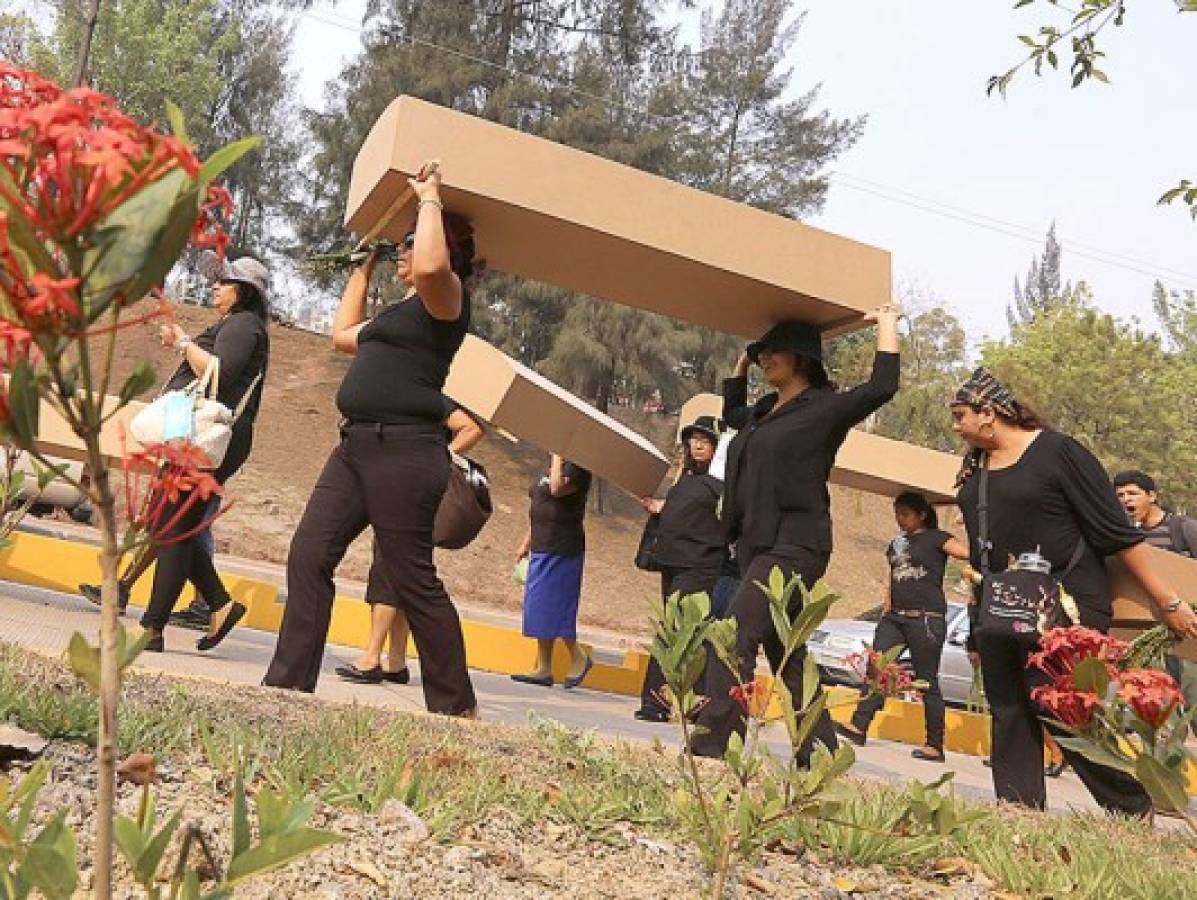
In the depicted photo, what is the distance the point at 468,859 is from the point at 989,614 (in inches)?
115

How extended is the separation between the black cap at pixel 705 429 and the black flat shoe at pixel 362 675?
111 inches

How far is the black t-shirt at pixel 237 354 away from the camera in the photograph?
6.39 meters

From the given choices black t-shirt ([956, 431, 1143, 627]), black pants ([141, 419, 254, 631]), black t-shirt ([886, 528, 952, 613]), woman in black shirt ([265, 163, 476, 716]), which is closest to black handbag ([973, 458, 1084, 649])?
black t-shirt ([956, 431, 1143, 627])

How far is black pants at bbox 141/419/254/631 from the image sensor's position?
248 inches

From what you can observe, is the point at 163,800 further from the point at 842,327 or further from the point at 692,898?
the point at 842,327

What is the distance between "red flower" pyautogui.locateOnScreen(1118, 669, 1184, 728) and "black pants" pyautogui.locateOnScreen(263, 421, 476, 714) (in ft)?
8.53

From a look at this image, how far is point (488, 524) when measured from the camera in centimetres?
2756

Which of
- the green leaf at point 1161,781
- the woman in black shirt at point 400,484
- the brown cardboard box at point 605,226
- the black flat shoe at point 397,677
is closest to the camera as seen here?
the green leaf at point 1161,781

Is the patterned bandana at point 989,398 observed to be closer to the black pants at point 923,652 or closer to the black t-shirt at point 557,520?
the black pants at point 923,652

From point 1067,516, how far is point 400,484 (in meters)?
Answer: 2.37

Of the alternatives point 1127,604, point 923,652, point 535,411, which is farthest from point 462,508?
point 923,652

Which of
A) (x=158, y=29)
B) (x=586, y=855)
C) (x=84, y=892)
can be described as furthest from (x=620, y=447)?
(x=158, y=29)

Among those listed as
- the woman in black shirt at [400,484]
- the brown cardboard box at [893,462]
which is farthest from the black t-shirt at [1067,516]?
the brown cardboard box at [893,462]

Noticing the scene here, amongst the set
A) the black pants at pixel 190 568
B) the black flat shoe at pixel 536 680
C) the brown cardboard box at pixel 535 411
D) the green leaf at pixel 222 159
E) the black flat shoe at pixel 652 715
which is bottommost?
the black flat shoe at pixel 536 680
